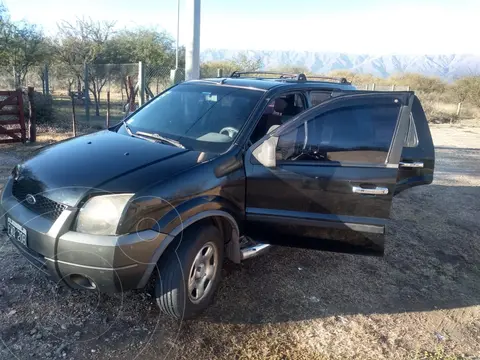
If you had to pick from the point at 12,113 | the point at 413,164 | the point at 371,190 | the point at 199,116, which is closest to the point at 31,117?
the point at 12,113

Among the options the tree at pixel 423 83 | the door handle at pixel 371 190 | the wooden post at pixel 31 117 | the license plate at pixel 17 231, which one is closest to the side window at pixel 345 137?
the door handle at pixel 371 190

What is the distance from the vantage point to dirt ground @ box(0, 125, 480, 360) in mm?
2779

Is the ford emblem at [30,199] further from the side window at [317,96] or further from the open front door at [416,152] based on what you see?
the open front door at [416,152]

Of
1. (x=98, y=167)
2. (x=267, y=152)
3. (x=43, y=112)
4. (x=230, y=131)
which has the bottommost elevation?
(x=43, y=112)

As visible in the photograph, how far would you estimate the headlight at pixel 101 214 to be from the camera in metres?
2.52

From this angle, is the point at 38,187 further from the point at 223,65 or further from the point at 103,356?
the point at 223,65

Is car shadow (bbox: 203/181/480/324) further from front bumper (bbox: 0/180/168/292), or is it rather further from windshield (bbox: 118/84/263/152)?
windshield (bbox: 118/84/263/152)

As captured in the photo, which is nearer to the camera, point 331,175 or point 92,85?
point 331,175

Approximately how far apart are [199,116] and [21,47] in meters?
20.8

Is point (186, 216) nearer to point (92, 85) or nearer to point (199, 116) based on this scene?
point (199, 116)

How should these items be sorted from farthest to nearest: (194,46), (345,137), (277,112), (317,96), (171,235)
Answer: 1. (194,46)
2. (317,96)
3. (277,112)
4. (345,137)
5. (171,235)

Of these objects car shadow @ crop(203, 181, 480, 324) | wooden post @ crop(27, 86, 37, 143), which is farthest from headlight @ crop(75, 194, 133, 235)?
wooden post @ crop(27, 86, 37, 143)

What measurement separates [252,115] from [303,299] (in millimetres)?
1705

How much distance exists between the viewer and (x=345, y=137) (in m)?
3.48
